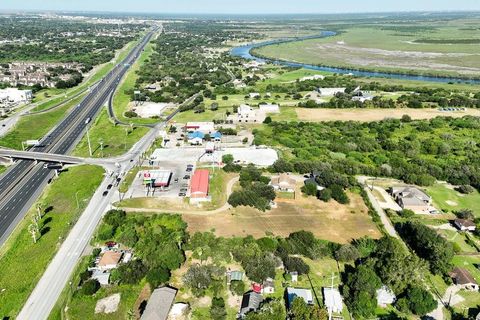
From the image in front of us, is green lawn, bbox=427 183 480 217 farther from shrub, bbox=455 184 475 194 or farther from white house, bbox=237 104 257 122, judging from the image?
white house, bbox=237 104 257 122

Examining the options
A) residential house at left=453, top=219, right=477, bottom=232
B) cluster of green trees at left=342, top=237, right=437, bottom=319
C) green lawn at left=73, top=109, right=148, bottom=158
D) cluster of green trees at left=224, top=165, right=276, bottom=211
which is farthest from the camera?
green lawn at left=73, top=109, right=148, bottom=158

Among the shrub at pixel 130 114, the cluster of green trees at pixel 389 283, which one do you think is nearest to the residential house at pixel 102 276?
the cluster of green trees at pixel 389 283

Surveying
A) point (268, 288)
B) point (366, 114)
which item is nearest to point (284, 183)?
point (268, 288)

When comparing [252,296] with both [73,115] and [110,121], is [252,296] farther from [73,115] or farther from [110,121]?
[73,115]

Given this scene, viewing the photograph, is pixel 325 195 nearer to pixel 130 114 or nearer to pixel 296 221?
pixel 296 221

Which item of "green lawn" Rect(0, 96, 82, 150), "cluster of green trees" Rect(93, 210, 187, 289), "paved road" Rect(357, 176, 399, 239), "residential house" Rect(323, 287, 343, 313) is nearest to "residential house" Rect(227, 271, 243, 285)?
"cluster of green trees" Rect(93, 210, 187, 289)

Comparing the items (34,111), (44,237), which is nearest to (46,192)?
(44,237)

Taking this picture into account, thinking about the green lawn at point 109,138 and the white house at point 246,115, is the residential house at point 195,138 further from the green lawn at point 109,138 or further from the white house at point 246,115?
the white house at point 246,115
